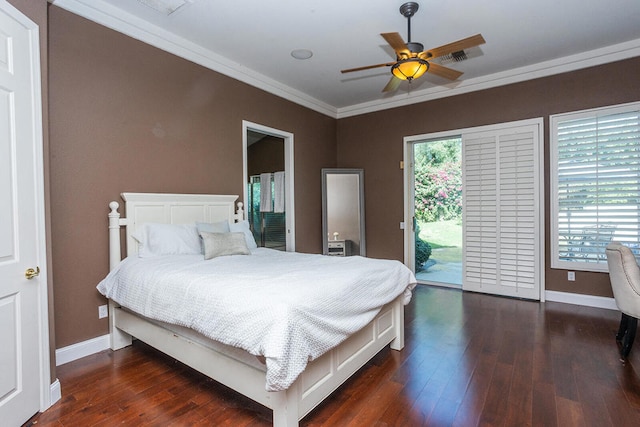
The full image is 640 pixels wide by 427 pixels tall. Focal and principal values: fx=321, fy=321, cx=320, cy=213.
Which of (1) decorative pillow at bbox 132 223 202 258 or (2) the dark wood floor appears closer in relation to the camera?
(2) the dark wood floor

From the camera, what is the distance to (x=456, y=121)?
4754mm

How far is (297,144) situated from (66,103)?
301cm

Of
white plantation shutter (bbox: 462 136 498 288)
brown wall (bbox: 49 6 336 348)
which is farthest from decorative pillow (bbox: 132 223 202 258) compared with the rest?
white plantation shutter (bbox: 462 136 498 288)

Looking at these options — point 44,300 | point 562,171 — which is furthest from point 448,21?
point 44,300

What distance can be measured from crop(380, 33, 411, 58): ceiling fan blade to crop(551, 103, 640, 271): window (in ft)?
8.70

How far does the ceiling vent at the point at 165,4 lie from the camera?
2768 millimetres

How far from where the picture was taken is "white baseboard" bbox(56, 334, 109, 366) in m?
2.60

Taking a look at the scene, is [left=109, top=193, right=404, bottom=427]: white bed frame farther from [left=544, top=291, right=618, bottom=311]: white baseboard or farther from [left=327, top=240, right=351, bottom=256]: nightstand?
[left=544, top=291, right=618, bottom=311]: white baseboard

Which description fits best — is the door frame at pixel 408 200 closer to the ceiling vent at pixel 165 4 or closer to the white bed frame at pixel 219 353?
the white bed frame at pixel 219 353

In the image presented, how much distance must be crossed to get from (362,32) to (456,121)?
221cm

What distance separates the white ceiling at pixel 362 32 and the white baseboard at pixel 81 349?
2.79 metres

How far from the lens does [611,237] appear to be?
12.3 ft

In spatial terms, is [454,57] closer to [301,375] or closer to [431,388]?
[431,388]

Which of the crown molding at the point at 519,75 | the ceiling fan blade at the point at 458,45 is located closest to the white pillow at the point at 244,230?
the ceiling fan blade at the point at 458,45
